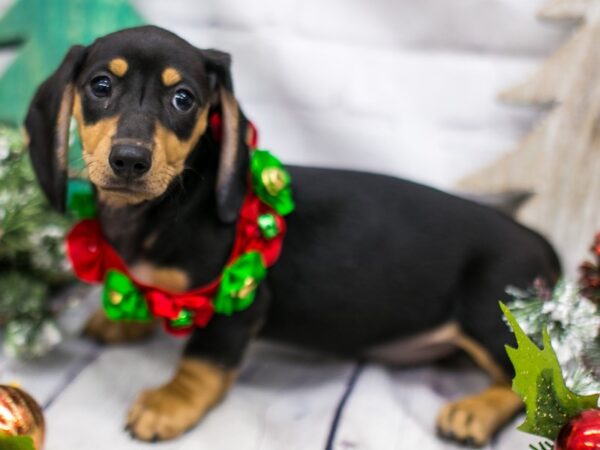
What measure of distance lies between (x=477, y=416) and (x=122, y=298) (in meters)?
0.86

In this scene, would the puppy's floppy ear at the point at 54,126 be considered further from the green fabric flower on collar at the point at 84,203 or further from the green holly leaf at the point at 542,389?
the green holly leaf at the point at 542,389

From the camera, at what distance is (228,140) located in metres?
1.87

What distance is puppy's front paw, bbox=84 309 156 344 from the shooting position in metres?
2.33

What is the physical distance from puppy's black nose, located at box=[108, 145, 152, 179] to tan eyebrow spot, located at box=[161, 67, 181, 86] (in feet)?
0.59

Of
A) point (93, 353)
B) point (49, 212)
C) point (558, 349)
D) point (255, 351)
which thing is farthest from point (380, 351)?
point (49, 212)

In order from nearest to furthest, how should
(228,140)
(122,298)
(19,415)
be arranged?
(19,415), (228,140), (122,298)

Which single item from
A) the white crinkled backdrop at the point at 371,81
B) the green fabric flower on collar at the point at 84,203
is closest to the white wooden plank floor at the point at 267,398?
the white crinkled backdrop at the point at 371,81

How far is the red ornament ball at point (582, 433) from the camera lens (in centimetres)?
133

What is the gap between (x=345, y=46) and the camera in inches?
106

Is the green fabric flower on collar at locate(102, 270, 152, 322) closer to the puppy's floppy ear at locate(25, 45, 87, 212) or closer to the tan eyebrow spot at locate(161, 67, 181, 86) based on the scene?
the puppy's floppy ear at locate(25, 45, 87, 212)

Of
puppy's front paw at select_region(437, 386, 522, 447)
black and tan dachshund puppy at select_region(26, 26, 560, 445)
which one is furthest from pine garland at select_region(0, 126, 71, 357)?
puppy's front paw at select_region(437, 386, 522, 447)

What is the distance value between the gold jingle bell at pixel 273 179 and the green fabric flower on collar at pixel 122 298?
388 mm

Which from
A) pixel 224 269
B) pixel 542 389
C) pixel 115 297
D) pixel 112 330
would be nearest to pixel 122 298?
pixel 115 297

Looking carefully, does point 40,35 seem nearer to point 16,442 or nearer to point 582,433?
point 16,442
